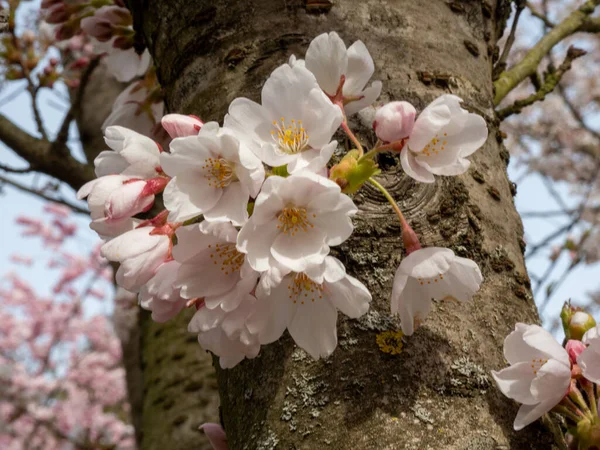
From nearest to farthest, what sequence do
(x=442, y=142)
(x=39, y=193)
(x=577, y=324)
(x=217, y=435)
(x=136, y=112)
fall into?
(x=442, y=142)
(x=577, y=324)
(x=217, y=435)
(x=136, y=112)
(x=39, y=193)

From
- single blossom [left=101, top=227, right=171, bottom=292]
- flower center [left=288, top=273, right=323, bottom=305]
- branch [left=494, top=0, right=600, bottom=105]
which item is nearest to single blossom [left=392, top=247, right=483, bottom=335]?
flower center [left=288, top=273, right=323, bottom=305]

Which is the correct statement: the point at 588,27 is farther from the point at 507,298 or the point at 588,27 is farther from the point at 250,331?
the point at 250,331

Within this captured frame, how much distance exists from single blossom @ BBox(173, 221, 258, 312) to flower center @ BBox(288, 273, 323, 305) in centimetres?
6

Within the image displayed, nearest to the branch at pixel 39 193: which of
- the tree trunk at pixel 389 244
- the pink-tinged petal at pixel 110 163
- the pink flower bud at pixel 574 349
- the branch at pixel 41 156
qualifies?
the branch at pixel 41 156

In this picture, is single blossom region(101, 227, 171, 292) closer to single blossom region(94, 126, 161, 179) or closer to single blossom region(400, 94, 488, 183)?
single blossom region(94, 126, 161, 179)

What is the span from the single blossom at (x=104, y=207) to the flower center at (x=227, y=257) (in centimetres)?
15

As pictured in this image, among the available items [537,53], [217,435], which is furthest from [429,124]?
[537,53]

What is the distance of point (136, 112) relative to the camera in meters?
1.45

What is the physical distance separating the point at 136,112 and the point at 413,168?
0.90 metres

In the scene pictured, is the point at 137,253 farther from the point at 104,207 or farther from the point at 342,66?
the point at 342,66

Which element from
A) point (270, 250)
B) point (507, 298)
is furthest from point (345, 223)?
point (507, 298)

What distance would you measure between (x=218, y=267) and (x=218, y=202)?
90mm

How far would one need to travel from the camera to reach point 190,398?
2021 mm

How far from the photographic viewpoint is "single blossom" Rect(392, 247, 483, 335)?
2.50ft
